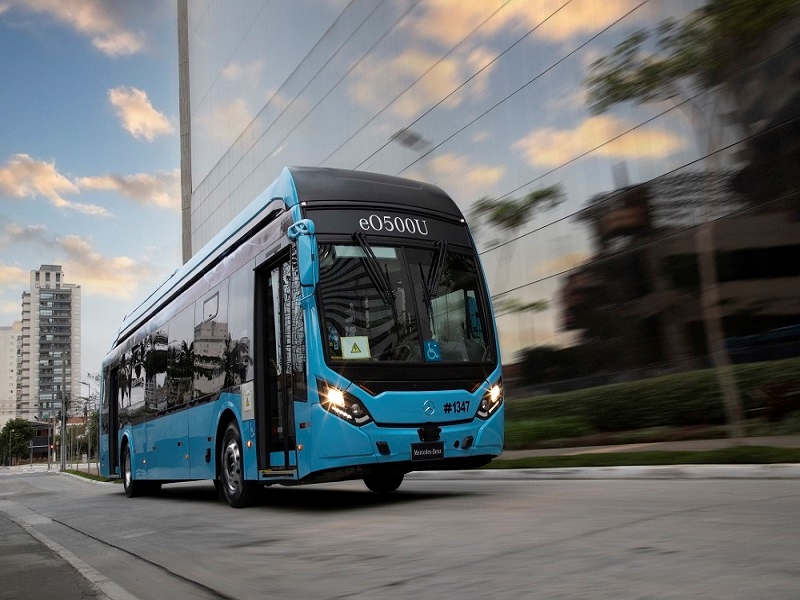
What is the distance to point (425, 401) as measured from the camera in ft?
28.6

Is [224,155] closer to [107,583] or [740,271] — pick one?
[740,271]

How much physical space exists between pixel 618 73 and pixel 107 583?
10.3m

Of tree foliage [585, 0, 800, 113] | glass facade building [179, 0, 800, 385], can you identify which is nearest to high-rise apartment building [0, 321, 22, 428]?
glass facade building [179, 0, 800, 385]

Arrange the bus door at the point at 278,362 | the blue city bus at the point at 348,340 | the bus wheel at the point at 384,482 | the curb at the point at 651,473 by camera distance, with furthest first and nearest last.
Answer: the bus wheel at the point at 384,482, the curb at the point at 651,473, the bus door at the point at 278,362, the blue city bus at the point at 348,340

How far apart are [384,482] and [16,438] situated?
135 m

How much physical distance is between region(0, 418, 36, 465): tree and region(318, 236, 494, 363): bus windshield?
135182 millimetres

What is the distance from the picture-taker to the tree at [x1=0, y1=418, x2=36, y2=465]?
131875 mm

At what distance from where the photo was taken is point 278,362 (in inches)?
372

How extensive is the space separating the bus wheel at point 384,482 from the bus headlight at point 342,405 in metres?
3.34

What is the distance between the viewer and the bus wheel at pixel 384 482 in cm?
A: 1157

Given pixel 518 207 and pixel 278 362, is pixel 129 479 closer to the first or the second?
pixel 278 362

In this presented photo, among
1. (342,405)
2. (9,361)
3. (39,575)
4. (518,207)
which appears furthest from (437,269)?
(9,361)

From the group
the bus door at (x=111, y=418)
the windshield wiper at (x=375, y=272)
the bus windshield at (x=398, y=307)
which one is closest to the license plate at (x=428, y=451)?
the bus windshield at (x=398, y=307)

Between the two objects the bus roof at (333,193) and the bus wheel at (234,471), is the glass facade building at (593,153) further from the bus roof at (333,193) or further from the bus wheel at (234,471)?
the bus wheel at (234,471)
